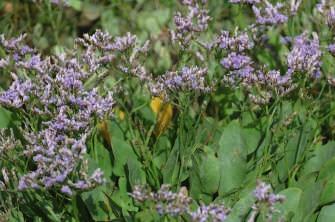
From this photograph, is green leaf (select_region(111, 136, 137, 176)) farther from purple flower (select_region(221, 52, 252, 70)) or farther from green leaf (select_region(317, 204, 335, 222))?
green leaf (select_region(317, 204, 335, 222))

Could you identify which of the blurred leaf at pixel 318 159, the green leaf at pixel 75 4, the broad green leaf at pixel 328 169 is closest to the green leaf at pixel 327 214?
the broad green leaf at pixel 328 169

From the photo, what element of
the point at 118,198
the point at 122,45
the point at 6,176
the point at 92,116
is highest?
the point at 122,45

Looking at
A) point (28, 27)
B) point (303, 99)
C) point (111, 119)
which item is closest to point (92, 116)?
point (111, 119)

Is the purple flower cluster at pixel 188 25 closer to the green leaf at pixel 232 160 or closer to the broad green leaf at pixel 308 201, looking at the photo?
the green leaf at pixel 232 160

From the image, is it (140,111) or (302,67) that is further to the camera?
(140,111)

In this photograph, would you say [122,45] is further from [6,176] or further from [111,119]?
[6,176]

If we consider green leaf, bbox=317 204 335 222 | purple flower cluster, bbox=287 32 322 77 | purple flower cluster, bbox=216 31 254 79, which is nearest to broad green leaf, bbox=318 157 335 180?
green leaf, bbox=317 204 335 222

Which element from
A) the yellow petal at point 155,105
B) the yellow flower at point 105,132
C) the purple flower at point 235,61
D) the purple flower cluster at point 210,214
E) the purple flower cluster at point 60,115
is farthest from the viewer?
the yellow petal at point 155,105

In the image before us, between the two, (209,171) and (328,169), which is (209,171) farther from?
(328,169)
